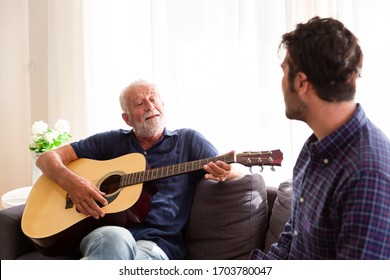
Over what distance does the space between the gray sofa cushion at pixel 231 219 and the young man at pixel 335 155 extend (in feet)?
2.27

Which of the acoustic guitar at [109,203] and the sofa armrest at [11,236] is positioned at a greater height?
the acoustic guitar at [109,203]

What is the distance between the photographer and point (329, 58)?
3.43 feet

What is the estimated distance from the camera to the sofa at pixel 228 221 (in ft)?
6.11

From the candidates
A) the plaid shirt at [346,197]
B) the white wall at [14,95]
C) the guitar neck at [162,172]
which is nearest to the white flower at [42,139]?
the guitar neck at [162,172]

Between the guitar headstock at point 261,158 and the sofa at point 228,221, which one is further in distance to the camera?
the sofa at point 228,221

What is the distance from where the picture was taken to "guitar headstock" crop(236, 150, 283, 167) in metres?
1.67

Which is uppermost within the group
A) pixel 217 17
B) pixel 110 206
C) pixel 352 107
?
pixel 217 17

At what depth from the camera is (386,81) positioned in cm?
199

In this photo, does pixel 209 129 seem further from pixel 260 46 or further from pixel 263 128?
pixel 260 46

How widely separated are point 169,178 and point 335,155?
42.3 inches

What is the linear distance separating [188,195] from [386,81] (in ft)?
3.36

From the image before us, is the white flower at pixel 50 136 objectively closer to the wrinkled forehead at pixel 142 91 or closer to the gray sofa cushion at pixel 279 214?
the wrinkled forehead at pixel 142 91

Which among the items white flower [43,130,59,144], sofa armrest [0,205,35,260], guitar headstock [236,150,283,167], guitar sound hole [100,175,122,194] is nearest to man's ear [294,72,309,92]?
guitar headstock [236,150,283,167]
